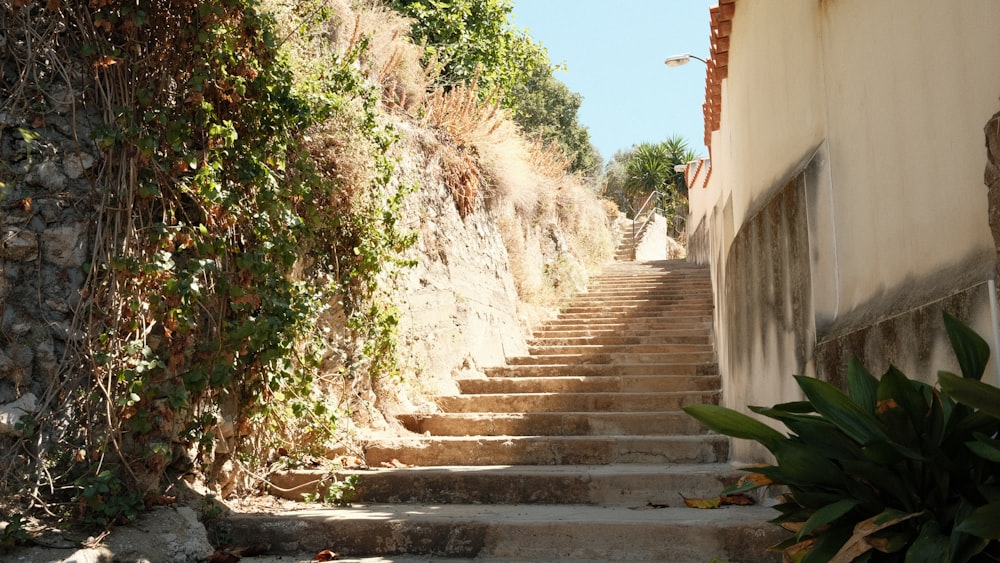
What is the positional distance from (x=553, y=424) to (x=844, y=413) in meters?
4.07

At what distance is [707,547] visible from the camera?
12.0 feet

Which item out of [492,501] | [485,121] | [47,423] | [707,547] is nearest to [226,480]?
[47,423]

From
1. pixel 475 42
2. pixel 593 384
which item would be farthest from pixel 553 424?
pixel 475 42

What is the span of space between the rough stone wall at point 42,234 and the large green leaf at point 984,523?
3.43m

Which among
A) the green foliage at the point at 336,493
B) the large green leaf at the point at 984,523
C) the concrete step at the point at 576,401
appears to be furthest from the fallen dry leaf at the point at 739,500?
the large green leaf at the point at 984,523

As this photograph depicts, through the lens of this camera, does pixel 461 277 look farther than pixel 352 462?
Yes

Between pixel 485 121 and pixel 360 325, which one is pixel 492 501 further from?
pixel 485 121

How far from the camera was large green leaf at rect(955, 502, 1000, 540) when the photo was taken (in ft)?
5.55

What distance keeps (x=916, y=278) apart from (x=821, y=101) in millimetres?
1243

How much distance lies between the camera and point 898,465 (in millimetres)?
1995

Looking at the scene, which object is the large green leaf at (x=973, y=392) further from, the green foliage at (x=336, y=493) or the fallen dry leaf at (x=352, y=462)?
the fallen dry leaf at (x=352, y=462)

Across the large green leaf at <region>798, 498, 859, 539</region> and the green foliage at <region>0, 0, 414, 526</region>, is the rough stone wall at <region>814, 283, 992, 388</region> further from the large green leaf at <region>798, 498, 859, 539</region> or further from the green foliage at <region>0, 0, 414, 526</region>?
the green foliage at <region>0, 0, 414, 526</region>

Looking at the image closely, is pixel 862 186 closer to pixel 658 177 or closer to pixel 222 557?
pixel 222 557

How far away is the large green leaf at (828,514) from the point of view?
197 cm
